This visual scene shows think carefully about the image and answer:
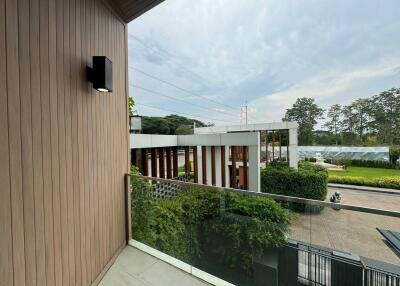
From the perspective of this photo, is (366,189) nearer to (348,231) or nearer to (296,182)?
(296,182)

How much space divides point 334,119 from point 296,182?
67.9ft

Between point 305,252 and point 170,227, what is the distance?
153 centimetres

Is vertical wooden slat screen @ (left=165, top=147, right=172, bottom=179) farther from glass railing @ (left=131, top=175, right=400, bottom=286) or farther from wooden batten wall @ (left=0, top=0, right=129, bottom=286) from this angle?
wooden batten wall @ (left=0, top=0, right=129, bottom=286)

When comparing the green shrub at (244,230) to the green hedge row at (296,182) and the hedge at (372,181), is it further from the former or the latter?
the hedge at (372,181)

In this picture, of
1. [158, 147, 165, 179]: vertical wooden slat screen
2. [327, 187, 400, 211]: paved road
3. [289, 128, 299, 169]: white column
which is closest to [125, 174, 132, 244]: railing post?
[158, 147, 165, 179]: vertical wooden slat screen

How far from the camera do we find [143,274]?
2.35 m

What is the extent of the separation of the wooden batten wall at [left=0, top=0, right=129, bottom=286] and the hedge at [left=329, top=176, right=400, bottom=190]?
17755mm

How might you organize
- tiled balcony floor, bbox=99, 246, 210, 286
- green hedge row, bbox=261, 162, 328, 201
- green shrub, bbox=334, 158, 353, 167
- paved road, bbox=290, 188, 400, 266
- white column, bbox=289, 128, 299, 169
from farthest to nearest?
green shrub, bbox=334, 158, 353, 167 → white column, bbox=289, 128, 299, 169 → green hedge row, bbox=261, 162, 328, 201 → tiled balcony floor, bbox=99, 246, 210, 286 → paved road, bbox=290, 188, 400, 266

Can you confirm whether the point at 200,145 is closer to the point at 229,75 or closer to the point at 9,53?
the point at 9,53

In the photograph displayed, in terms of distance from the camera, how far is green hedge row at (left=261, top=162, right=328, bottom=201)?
986 centimetres

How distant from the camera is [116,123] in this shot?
2758 millimetres

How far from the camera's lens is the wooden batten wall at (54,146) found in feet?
3.89

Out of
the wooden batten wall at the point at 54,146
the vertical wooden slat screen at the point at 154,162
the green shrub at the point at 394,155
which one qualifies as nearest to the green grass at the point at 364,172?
the green shrub at the point at 394,155

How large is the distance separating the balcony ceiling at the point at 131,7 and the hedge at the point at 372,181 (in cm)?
1776
